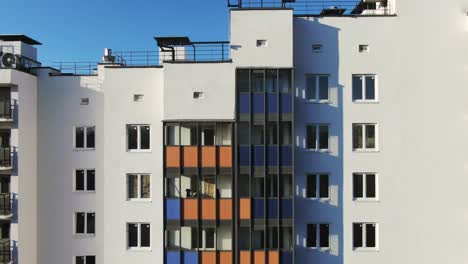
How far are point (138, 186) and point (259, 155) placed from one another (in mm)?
6894

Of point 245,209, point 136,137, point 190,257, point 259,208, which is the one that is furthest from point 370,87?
point 190,257

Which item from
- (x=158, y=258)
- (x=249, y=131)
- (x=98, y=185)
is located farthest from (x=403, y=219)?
(x=98, y=185)

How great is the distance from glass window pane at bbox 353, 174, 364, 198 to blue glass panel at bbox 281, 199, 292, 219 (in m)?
3.79

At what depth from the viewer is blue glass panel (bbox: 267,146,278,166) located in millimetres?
17812

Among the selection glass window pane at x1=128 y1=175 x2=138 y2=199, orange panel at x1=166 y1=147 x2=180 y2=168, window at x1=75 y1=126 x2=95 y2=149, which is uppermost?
window at x1=75 y1=126 x2=95 y2=149

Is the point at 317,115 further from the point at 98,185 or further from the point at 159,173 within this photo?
the point at 98,185

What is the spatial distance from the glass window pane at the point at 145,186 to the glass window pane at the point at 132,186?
1.09 ft

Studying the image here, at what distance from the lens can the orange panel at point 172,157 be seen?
17953 mm

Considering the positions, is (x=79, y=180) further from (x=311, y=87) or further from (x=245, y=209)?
(x=311, y=87)

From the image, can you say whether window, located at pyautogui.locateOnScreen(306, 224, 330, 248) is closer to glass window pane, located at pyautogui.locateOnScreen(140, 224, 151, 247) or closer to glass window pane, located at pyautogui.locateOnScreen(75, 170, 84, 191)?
glass window pane, located at pyautogui.locateOnScreen(140, 224, 151, 247)

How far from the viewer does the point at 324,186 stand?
18656 mm

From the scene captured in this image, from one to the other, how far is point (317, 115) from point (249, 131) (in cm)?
393

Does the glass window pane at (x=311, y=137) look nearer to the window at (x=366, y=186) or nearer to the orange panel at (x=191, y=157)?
the window at (x=366, y=186)

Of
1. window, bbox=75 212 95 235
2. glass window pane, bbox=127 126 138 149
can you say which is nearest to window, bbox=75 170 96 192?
window, bbox=75 212 95 235
